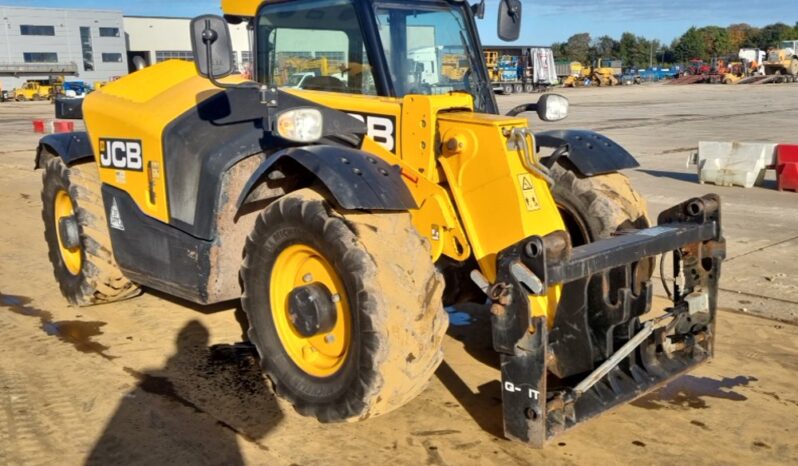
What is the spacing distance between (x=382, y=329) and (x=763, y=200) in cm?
864

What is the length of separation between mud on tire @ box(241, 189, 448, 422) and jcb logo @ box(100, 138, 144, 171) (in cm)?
172

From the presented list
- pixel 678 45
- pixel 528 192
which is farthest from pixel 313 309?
pixel 678 45

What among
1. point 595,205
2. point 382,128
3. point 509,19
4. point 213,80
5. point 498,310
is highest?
point 509,19

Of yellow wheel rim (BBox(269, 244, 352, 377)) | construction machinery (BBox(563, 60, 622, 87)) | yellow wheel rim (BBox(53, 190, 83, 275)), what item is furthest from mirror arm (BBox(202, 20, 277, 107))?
construction machinery (BBox(563, 60, 622, 87))

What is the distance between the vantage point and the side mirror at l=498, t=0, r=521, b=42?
5.05 meters

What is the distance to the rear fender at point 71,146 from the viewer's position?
20.0ft

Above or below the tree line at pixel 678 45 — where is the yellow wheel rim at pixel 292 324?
below

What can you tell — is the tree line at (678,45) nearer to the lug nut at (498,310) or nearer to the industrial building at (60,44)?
the industrial building at (60,44)

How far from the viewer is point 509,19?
5094 mm

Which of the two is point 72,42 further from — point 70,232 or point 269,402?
point 269,402

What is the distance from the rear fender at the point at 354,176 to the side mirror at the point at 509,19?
159 cm

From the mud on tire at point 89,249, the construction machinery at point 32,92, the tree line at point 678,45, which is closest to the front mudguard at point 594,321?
the mud on tire at point 89,249

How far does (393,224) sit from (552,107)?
1.47 metres

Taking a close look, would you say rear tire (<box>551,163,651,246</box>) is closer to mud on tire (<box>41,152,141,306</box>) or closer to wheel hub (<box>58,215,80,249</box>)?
mud on tire (<box>41,152,141,306</box>)
